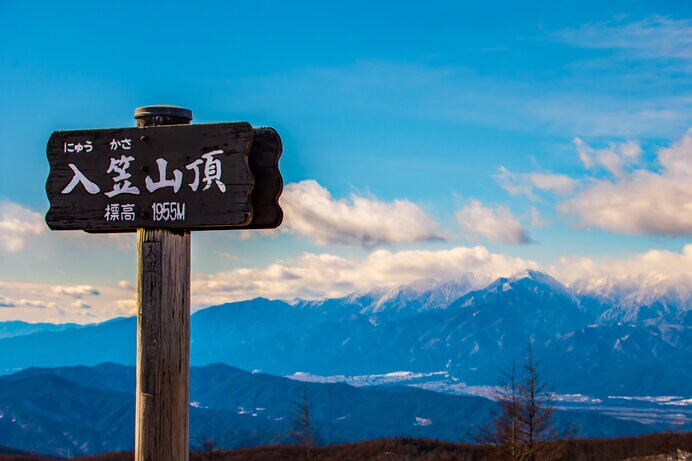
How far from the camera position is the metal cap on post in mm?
6215

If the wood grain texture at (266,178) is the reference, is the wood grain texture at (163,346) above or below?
below

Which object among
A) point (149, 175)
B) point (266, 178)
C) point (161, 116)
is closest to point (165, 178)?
point (149, 175)

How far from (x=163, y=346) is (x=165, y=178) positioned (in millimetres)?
1287

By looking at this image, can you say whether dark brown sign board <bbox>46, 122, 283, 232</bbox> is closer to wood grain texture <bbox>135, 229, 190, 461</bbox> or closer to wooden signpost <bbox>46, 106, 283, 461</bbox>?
wooden signpost <bbox>46, 106, 283, 461</bbox>

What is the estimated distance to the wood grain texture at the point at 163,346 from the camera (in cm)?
581

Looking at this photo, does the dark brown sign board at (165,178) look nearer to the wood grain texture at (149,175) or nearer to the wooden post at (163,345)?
the wood grain texture at (149,175)

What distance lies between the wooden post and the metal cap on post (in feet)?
2.88

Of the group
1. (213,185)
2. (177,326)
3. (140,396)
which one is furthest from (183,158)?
(140,396)

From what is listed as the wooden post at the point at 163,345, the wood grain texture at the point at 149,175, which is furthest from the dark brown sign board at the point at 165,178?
the wooden post at the point at 163,345

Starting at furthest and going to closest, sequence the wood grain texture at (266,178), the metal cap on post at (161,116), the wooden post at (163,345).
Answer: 1. the metal cap on post at (161,116)
2. the wood grain texture at (266,178)
3. the wooden post at (163,345)

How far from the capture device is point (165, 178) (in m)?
6.05

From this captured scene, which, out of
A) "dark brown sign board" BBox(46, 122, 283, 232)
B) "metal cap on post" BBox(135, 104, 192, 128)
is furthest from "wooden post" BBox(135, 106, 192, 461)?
"metal cap on post" BBox(135, 104, 192, 128)

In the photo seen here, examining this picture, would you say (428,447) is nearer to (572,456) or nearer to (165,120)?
(572,456)

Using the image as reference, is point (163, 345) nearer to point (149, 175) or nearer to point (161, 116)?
point (149, 175)
